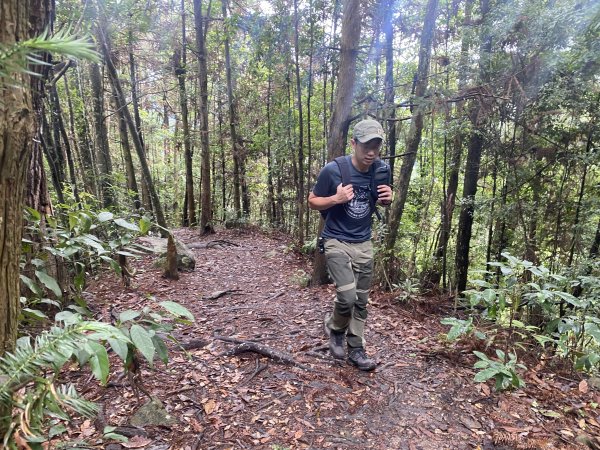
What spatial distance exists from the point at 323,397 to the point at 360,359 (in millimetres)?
667

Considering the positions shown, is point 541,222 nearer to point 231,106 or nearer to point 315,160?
point 315,160

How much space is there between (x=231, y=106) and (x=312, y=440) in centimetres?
1282

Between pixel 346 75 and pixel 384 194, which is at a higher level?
pixel 346 75

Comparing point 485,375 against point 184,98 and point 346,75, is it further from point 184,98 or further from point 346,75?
point 184,98

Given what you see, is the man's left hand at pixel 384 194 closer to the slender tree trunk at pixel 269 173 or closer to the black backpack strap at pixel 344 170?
the black backpack strap at pixel 344 170

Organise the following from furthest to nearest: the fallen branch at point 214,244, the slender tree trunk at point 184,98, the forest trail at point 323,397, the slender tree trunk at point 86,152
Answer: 1. the slender tree trunk at point 184,98
2. the fallen branch at point 214,244
3. the slender tree trunk at point 86,152
4. the forest trail at point 323,397

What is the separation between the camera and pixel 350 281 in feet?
11.4

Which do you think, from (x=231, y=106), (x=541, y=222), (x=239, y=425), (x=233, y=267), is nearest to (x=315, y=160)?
(x=231, y=106)

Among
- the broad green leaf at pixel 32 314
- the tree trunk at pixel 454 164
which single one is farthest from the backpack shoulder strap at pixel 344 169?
the tree trunk at pixel 454 164

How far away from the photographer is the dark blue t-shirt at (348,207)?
3543 millimetres

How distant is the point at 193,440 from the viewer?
2.45m

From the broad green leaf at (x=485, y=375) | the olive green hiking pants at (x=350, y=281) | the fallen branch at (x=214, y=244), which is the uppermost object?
the olive green hiking pants at (x=350, y=281)

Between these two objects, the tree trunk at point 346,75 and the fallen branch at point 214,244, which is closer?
the tree trunk at point 346,75

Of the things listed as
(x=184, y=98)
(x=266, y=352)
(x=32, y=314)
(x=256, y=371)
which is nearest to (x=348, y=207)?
(x=266, y=352)
